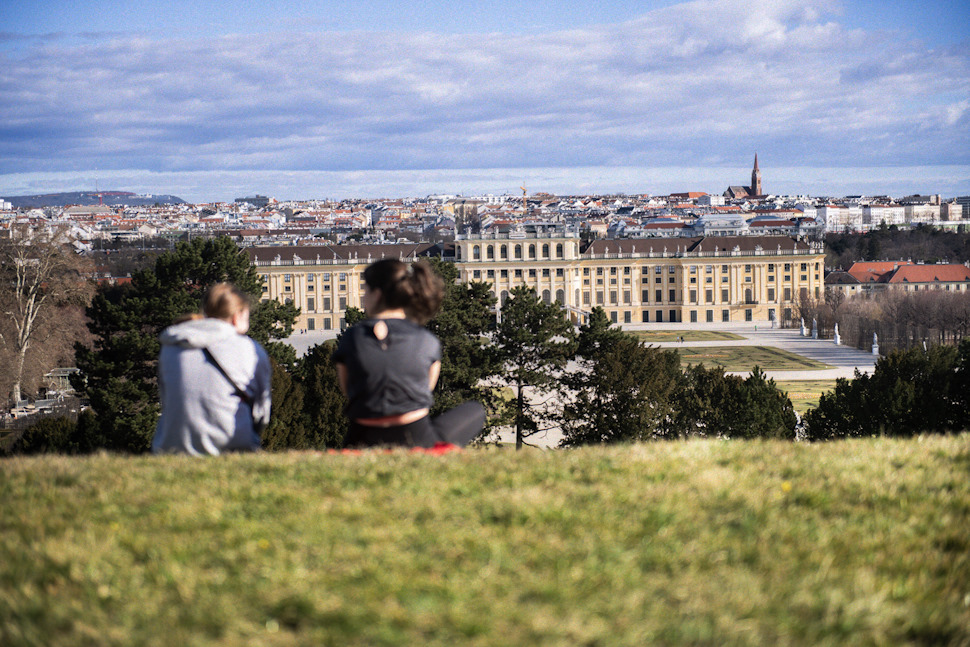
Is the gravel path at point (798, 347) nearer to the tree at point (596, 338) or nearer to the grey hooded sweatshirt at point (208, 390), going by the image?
the tree at point (596, 338)

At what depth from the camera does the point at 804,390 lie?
3831cm

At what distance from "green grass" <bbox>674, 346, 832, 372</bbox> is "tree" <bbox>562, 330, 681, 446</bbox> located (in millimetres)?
19950

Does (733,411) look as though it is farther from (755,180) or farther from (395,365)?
(755,180)

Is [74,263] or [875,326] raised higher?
[74,263]

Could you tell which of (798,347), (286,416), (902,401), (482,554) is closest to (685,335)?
(798,347)

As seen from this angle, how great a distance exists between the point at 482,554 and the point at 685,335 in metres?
65.9

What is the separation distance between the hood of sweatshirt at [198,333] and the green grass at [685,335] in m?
58.5

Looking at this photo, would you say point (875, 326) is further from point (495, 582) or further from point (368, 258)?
point (495, 582)

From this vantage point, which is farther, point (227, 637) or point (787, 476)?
point (787, 476)

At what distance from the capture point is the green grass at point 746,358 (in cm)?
4731

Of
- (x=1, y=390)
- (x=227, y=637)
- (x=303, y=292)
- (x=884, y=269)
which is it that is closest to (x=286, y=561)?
(x=227, y=637)

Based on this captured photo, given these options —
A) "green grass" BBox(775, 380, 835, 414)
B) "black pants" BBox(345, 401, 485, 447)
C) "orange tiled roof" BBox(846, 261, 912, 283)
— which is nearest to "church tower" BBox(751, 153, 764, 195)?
"orange tiled roof" BBox(846, 261, 912, 283)

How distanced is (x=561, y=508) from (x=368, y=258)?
79765 millimetres

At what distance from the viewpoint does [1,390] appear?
3086cm
